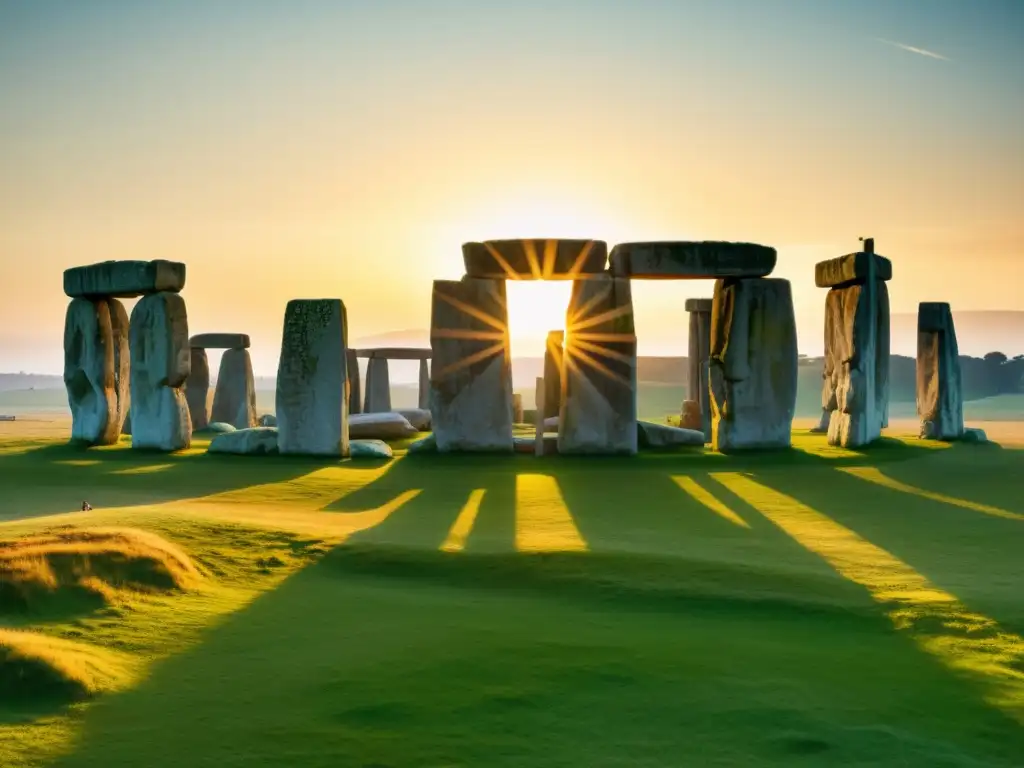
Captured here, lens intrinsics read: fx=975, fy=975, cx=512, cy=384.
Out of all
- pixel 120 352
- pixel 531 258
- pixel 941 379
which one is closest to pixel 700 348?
pixel 941 379

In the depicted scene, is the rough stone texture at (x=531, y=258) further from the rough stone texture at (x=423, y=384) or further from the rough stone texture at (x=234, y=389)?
the rough stone texture at (x=423, y=384)

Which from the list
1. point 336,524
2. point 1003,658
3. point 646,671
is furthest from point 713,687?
point 336,524

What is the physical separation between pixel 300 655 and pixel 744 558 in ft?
11.7

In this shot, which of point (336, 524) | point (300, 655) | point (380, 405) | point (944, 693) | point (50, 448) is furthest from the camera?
point (380, 405)

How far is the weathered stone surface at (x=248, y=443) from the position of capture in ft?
49.0

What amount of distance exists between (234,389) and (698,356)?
1153 cm

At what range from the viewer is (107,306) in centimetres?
1717

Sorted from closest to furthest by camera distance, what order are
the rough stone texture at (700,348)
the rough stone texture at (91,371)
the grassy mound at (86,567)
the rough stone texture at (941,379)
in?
the grassy mound at (86,567) < the rough stone texture at (91,371) < the rough stone texture at (941,379) < the rough stone texture at (700,348)

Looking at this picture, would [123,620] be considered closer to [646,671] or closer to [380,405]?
[646,671]

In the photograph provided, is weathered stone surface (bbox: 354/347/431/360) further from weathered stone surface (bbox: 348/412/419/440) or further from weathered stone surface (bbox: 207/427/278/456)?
weathered stone surface (bbox: 207/427/278/456)

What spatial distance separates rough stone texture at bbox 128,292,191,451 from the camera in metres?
15.9

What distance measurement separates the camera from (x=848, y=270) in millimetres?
15797

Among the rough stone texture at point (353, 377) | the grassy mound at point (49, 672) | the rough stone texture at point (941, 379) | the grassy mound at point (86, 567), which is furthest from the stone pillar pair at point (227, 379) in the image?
the grassy mound at point (49, 672)

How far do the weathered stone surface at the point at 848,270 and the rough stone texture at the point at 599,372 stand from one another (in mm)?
3781
